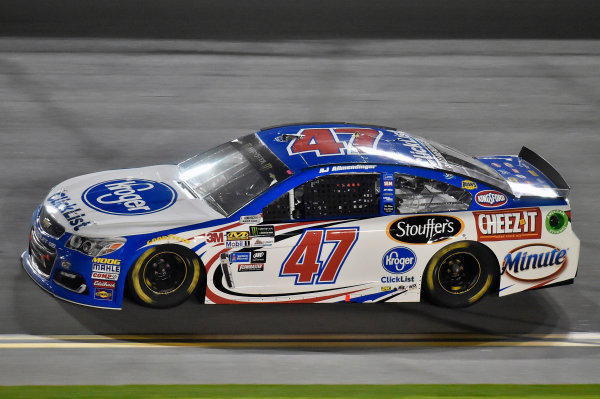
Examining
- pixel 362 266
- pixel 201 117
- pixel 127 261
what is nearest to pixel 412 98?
pixel 201 117

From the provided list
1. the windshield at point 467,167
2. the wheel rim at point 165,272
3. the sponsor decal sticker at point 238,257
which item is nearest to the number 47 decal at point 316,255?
the sponsor decal sticker at point 238,257

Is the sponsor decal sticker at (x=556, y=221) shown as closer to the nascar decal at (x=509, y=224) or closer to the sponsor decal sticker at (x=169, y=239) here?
A: the nascar decal at (x=509, y=224)

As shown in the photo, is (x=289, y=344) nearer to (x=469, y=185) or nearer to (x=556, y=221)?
(x=469, y=185)

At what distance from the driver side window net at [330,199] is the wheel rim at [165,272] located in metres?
0.86

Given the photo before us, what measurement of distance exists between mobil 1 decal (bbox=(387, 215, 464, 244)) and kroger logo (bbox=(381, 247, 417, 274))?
0.10 meters

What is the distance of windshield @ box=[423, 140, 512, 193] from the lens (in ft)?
27.3

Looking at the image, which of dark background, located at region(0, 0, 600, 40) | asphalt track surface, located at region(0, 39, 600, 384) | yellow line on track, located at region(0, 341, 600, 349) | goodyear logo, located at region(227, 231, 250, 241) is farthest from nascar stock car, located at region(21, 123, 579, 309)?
dark background, located at region(0, 0, 600, 40)

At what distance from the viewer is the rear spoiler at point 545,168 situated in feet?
28.1

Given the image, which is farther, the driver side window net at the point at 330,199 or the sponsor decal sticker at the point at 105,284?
the driver side window net at the point at 330,199

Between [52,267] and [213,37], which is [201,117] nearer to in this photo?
[213,37]

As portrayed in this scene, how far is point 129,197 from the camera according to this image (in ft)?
26.7

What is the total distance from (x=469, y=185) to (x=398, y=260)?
38.6 inches

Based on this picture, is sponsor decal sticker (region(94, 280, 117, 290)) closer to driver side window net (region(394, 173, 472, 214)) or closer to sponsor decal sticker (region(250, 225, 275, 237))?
sponsor decal sticker (region(250, 225, 275, 237))

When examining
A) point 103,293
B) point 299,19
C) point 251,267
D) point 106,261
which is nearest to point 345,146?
point 251,267
